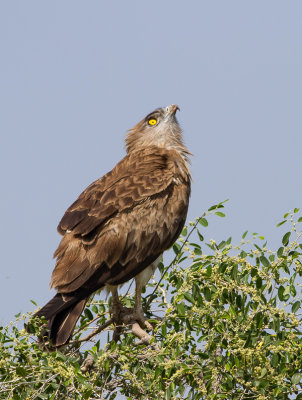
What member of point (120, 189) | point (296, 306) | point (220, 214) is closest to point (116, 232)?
point (120, 189)

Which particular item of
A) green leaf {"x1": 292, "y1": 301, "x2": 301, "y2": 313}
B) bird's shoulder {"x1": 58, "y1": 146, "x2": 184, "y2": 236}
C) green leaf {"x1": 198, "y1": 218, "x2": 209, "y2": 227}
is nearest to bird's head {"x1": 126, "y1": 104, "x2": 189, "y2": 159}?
bird's shoulder {"x1": 58, "y1": 146, "x2": 184, "y2": 236}

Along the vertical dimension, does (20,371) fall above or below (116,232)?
below

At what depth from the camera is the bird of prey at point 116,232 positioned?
720cm

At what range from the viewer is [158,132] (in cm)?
949

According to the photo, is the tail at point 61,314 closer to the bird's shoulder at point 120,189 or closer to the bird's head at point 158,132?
the bird's shoulder at point 120,189

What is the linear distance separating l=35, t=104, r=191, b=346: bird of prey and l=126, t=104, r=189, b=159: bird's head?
0.77 metres

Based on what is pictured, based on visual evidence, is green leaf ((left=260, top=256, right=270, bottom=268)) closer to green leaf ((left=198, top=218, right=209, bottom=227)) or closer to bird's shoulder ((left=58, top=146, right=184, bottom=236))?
green leaf ((left=198, top=218, right=209, bottom=227))

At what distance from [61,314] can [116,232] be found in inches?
43.5

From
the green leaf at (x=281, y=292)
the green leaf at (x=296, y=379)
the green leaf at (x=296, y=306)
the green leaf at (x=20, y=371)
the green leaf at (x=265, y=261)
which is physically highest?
the green leaf at (x=265, y=261)

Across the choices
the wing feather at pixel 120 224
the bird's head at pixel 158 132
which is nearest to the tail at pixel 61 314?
the wing feather at pixel 120 224

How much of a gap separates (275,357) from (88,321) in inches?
105

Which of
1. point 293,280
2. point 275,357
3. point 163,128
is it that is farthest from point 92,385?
point 163,128

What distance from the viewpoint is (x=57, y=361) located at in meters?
5.33

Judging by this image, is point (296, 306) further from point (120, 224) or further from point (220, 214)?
point (120, 224)
